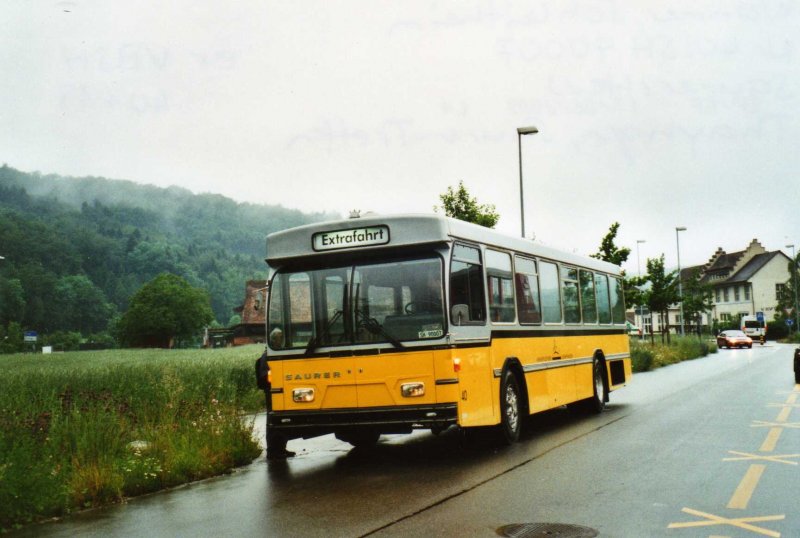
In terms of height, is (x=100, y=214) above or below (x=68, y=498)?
above

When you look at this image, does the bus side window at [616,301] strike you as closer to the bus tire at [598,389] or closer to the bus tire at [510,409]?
the bus tire at [598,389]

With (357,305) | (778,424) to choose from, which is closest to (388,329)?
(357,305)

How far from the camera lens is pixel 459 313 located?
1015cm

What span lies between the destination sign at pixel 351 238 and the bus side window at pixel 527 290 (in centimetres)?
269

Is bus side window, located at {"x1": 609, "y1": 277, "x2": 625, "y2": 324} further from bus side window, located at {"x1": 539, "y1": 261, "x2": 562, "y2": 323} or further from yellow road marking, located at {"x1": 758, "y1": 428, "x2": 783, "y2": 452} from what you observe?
yellow road marking, located at {"x1": 758, "y1": 428, "x2": 783, "y2": 452}

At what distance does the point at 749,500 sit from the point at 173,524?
4985 mm

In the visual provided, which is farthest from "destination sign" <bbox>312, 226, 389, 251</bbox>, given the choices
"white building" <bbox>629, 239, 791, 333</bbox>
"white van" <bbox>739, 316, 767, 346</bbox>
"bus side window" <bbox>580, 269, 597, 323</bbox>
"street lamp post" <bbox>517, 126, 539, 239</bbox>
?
"white building" <bbox>629, 239, 791, 333</bbox>

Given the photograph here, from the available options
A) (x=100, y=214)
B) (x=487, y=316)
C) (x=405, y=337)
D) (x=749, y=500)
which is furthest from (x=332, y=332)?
(x=100, y=214)

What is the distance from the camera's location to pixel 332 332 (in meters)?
10.5

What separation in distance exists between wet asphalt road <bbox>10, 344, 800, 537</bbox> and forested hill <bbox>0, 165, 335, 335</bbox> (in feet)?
237

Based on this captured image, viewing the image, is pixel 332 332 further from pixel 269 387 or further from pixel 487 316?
pixel 487 316

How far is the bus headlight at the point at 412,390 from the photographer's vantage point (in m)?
10.0

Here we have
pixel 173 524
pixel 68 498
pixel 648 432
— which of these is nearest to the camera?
pixel 173 524

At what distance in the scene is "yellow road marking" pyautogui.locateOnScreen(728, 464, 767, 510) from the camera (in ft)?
24.1
